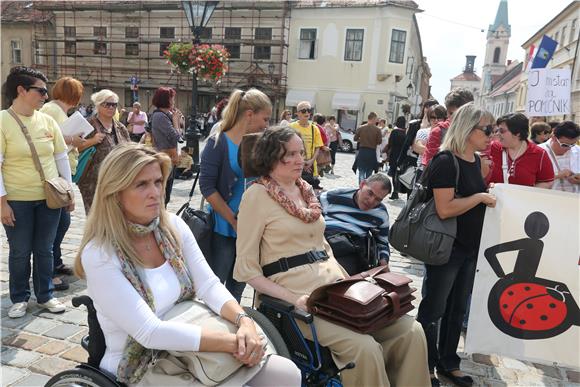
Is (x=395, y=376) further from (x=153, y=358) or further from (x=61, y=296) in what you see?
(x=61, y=296)

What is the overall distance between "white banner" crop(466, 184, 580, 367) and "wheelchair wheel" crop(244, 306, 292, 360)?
1.77 m

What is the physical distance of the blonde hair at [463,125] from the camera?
2967 mm

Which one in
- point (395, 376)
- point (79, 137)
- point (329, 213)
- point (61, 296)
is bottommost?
point (61, 296)

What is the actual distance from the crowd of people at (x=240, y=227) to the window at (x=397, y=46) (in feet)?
86.9

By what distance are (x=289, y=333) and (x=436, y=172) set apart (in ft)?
4.86

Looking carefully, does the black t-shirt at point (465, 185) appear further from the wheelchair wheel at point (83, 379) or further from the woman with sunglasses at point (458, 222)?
the wheelchair wheel at point (83, 379)

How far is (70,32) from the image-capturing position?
35.1 metres

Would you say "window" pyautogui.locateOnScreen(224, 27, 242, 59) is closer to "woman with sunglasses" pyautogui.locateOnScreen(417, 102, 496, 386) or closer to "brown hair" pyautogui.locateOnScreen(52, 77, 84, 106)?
"brown hair" pyautogui.locateOnScreen(52, 77, 84, 106)

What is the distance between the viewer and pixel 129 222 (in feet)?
6.75

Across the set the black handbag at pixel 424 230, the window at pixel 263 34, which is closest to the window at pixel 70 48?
the window at pixel 263 34

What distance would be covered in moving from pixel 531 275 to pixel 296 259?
6.11 feet

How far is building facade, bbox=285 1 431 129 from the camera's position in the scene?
29.1m

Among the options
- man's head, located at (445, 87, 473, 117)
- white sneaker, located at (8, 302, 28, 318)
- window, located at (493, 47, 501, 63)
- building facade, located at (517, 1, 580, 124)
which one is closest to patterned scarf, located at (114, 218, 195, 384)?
white sneaker, located at (8, 302, 28, 318)

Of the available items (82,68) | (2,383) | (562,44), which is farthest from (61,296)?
(562,44)
